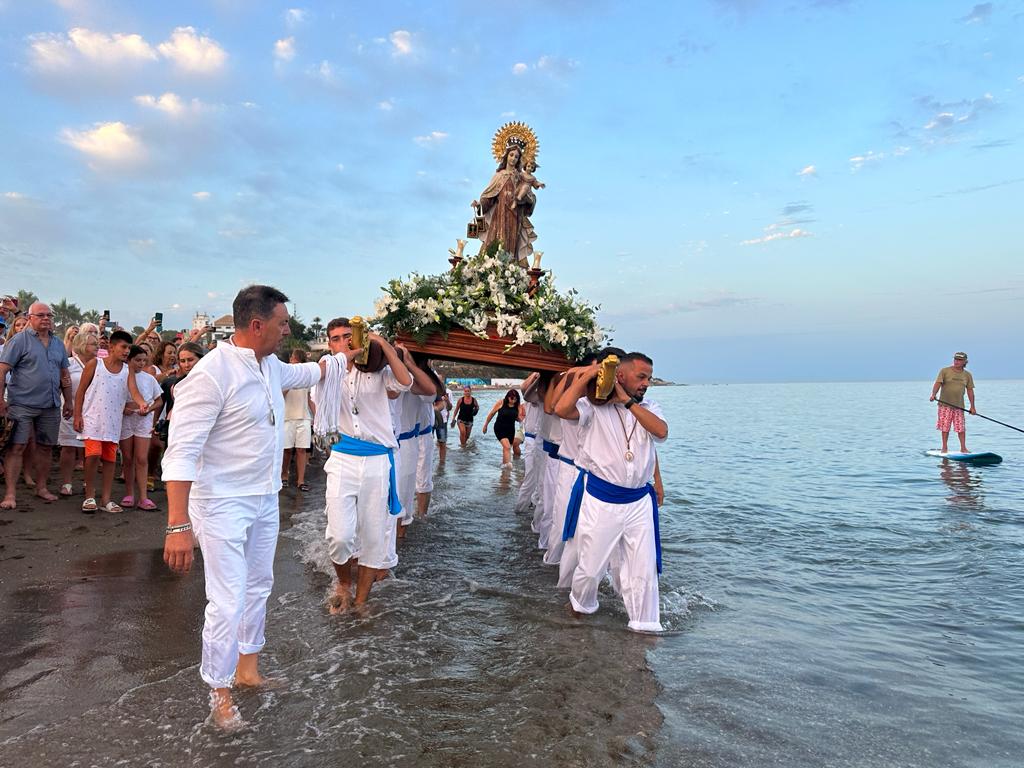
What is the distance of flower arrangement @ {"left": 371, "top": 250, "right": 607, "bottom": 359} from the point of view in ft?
21.4

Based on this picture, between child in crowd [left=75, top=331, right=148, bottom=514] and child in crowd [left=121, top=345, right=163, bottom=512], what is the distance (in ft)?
0.54

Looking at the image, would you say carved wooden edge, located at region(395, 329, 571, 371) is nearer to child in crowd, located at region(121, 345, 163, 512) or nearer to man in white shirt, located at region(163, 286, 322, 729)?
man in white shirt, located at region(163, 286, 322, 729)

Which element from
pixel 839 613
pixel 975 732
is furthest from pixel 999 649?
pixel 975 732

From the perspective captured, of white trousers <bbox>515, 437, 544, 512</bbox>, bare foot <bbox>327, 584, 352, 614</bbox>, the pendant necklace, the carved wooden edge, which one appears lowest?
bare foot <bbox>327, 584, 352, 614</bbox>

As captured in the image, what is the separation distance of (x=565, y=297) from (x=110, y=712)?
515cm

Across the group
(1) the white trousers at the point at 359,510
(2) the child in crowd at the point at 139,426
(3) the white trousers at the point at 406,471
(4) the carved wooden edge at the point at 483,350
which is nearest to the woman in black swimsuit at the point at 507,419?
(3) the white trousers at the point at 406,471

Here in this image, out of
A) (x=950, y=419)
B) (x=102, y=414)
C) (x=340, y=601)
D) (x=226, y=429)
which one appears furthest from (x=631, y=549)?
(x=950, y=419)

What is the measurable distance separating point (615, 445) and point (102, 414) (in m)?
6.39

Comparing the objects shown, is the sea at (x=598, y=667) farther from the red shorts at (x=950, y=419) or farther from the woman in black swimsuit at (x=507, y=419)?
the red shorts at (x=950, y=419)

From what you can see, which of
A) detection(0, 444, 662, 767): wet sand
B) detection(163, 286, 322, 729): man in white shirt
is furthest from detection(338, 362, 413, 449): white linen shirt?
detection(163, 286, 322, 729): man in white shirt

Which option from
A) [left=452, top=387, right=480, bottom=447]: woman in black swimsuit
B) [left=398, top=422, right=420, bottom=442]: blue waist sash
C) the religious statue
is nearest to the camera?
[left=398, top=422, right=420, bottom=442]: blue waist sash

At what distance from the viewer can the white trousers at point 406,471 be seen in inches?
326

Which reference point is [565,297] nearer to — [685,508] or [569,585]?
[569,585]

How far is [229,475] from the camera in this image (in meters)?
3.65
